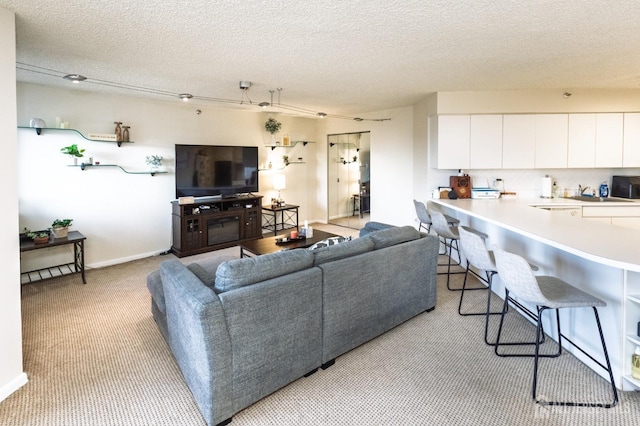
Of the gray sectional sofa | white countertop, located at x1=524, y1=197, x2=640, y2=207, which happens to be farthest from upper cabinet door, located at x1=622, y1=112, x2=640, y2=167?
the gray sectional sofa

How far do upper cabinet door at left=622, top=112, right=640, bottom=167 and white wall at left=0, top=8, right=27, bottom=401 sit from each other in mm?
6529

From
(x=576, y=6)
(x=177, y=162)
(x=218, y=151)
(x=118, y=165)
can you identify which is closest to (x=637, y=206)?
(x=576, y=6)

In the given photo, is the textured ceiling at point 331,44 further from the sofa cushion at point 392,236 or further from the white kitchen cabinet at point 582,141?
the sofa cushion at point 392,236

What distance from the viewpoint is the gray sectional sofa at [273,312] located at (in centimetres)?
188

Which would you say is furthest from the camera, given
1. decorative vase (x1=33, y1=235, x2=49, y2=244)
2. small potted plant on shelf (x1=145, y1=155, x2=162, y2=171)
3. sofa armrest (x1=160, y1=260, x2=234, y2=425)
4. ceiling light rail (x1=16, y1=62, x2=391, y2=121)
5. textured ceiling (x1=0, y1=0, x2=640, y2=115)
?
small potted plant on shelf (x1=145, y1=155, x2=162, y2=171)

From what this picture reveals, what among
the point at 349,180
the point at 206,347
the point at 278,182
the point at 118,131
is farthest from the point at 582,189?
the point at 118,131

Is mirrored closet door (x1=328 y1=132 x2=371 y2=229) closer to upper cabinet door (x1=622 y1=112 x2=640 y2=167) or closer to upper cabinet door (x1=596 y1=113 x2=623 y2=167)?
upper cabinet door (x1=596 y1=113 x2=623 y2=167)

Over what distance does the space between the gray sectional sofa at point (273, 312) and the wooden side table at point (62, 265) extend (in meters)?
1.80

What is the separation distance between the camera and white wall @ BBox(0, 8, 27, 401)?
2131 millimetres

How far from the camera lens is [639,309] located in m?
2.13

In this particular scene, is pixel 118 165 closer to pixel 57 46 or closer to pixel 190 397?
pixel 57 46

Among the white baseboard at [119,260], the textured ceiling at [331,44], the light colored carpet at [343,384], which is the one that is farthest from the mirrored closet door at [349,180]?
the light colored carpet at [343,384]

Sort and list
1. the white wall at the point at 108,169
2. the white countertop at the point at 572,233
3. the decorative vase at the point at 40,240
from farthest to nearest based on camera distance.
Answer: the white wall at the point at 108,169 → the decorative vase at the point at 40,240 → the white countertop at the point at 572,233

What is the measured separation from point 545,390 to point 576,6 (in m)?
2.47
